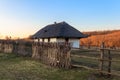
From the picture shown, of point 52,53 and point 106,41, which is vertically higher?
point 106,41

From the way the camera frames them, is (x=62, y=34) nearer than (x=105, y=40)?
Yes

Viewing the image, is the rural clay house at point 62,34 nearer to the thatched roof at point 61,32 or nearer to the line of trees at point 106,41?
the thatched roof at point 61,32

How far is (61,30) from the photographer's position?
147ft

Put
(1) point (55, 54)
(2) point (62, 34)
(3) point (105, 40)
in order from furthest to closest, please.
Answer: (3) point (105, 40)
(2) point (62, 34)
(1) point (55, 54)

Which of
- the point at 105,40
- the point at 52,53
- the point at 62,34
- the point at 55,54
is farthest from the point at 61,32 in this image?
the point at 105,40

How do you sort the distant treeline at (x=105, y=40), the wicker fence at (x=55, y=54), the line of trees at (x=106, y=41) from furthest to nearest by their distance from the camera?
1. the line of trees at (x=106, y=41)
2. the distant treeline at (x=105, y=40)
3. the wicker fence at (x=55, y=54)

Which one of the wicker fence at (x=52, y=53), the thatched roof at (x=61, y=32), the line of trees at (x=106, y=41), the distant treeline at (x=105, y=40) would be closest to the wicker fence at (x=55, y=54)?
the wicker fence at (x=52, y=53)

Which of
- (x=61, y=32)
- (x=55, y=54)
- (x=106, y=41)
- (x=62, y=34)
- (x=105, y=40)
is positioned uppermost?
(x=61, y=32)

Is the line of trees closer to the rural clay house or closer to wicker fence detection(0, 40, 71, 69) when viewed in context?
the rural clay house

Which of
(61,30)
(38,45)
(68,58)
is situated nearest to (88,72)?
(68,58)

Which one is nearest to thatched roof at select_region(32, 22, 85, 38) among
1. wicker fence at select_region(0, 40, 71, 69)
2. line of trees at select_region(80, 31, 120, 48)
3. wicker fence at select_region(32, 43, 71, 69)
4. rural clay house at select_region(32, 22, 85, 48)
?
rural clay house at select_region(32, 22, 85, 48)

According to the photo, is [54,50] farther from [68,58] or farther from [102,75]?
[102,75]

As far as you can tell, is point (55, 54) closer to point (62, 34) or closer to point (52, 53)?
point (52, 53)


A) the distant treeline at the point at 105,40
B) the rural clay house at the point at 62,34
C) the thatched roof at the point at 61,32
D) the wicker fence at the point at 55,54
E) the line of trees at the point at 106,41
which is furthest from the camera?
the line of trees at the point at 106,41
